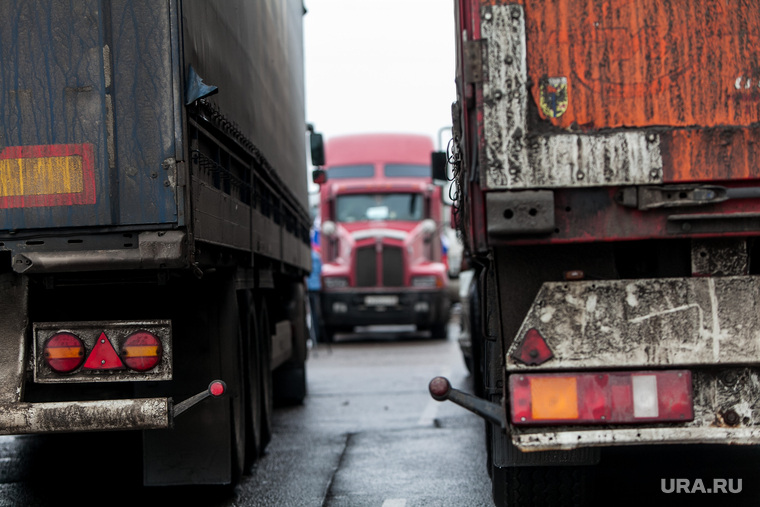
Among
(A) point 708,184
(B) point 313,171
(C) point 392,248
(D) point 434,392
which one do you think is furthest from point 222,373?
(C) point 392,248

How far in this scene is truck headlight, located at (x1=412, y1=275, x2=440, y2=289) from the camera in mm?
21656

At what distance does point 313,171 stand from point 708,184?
8984mm

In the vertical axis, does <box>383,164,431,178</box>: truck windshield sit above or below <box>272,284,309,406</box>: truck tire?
above

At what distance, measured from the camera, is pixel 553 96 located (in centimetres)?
429

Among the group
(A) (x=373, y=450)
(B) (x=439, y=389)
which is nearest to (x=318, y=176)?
(A) (x=373, y=450)

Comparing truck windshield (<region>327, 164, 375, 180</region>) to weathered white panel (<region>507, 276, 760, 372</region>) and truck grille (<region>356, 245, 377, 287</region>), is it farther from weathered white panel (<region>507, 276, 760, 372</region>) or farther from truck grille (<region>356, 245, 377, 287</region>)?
weathered white panel (<region>507, 276, 760, 372</region>)

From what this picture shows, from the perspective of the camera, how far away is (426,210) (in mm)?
22344

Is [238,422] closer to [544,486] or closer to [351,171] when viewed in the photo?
[544,486]

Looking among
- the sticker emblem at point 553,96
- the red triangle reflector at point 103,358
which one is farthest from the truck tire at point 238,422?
the sticker emblem at point 553,96

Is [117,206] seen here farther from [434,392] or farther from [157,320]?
[434,392]

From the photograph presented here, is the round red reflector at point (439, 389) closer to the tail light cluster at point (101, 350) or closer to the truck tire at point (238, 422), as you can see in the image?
the tail light cluster at point (101, 350)

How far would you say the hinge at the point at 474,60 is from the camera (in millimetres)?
4301

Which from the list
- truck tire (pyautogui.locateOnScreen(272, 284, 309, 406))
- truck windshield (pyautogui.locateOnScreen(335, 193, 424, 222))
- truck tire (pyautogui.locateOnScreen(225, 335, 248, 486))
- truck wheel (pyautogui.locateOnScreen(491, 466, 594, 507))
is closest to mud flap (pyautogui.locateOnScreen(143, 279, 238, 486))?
truck tire (pyautogui.locateOnScreen(225, 335, 248, 486))

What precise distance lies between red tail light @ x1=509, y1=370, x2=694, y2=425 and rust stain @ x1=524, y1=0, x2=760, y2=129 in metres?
1.00
